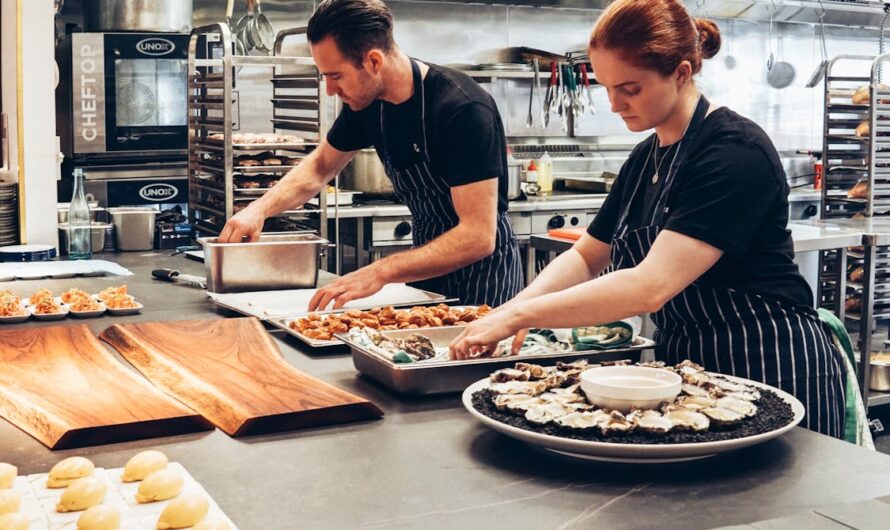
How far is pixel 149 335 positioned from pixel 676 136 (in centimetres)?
125

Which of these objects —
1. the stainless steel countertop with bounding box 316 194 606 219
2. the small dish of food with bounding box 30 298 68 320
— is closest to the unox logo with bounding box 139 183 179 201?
the stainless steel countertop with bounding box 316 194 606 219

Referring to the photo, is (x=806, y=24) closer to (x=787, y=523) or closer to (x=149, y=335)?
(x=149, y=335)

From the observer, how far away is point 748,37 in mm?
8180

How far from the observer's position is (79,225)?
3.94 meters

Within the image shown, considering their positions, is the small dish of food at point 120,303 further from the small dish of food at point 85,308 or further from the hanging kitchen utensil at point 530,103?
the hanging kitchen utensil at point 530,103

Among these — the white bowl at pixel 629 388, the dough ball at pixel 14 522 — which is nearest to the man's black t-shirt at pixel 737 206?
the white bowl at pixel 629 388

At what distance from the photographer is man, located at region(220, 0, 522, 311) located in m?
2.81

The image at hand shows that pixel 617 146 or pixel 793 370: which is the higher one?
pixel 617 146

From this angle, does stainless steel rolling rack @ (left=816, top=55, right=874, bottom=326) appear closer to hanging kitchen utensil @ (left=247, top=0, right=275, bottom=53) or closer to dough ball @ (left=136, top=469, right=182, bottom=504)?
hanging kitchen utensil @ (left=247, top=0, right=275, bottom=53)

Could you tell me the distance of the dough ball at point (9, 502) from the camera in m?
1.28

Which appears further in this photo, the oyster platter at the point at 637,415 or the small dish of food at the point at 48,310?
the small dish of food at the point at 48,310

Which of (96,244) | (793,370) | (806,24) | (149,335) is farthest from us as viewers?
(806,24)

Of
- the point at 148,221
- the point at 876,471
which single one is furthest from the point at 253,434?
the point at 148,221

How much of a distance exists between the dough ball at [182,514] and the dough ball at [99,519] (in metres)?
0.05
